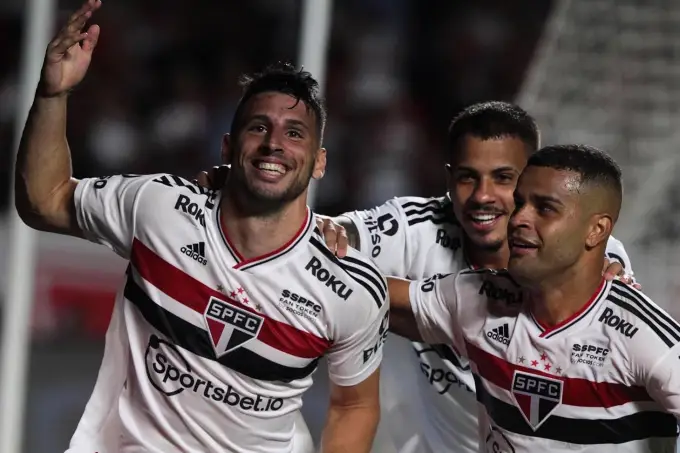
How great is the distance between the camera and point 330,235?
86.6 inches

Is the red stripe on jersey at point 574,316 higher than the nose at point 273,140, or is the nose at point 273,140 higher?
the nose at point 273,140

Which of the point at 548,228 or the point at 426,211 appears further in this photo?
the point at 426,211

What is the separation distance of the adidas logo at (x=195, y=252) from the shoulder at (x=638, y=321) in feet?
2.77

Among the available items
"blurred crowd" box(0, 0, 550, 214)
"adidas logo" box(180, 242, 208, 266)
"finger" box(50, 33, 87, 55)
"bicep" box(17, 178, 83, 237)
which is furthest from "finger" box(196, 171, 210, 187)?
"blurred crowd" box(0, 0, 550, 214)

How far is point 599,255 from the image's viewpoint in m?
2.06

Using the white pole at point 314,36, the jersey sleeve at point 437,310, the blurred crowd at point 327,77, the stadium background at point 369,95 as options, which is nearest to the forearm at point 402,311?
the jersey sleeve at point 437,310

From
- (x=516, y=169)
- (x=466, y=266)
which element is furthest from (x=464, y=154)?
(x=466, y=266)

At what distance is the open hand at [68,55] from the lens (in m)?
2.06

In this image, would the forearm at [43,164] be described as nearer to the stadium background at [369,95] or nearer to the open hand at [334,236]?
the open hand at [334,236]

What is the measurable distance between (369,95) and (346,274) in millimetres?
3662

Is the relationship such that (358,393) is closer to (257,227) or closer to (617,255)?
(257,227)

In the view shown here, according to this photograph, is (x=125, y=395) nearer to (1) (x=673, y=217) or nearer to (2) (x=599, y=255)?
(2) (x=599, y=255)

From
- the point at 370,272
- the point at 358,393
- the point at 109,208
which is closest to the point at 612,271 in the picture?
the point at 370,272

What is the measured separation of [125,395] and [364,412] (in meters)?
0.55
